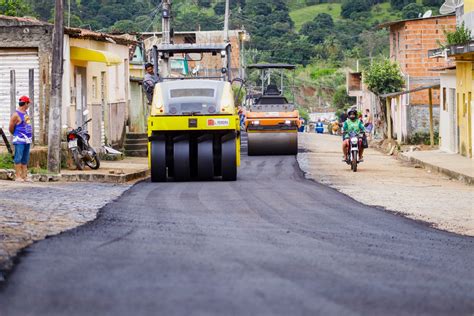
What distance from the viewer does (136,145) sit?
37.0m

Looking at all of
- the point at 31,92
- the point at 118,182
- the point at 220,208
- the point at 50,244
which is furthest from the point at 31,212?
the point at 31,92

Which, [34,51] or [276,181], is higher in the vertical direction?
[34,51]

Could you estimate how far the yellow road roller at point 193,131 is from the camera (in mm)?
22766

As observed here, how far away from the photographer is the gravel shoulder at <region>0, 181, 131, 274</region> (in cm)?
1135

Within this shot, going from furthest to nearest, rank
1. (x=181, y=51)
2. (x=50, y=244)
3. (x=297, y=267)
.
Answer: (x=181, y=51), (x=50, y=244), (x=297, y=267)

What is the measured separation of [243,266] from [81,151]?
58.4ft

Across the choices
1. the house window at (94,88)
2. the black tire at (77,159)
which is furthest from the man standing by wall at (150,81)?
the house window at (94,88)

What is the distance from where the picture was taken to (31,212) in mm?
14375

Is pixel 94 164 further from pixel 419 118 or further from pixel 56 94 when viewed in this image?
pixel 419 118

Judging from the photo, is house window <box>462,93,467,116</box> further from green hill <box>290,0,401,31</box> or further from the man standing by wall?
green hill <box>290,0,401,31</box>

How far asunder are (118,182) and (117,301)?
16.0 metres

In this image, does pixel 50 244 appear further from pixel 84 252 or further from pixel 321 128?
pixel 321 128

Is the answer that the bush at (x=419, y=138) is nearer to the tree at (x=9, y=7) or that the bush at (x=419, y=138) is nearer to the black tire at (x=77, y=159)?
the tree at (x=9, y=7)

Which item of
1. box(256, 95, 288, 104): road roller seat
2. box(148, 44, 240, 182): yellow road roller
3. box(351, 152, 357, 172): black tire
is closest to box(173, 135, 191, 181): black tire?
box(148, 44, 240, 182): yellow road roller
